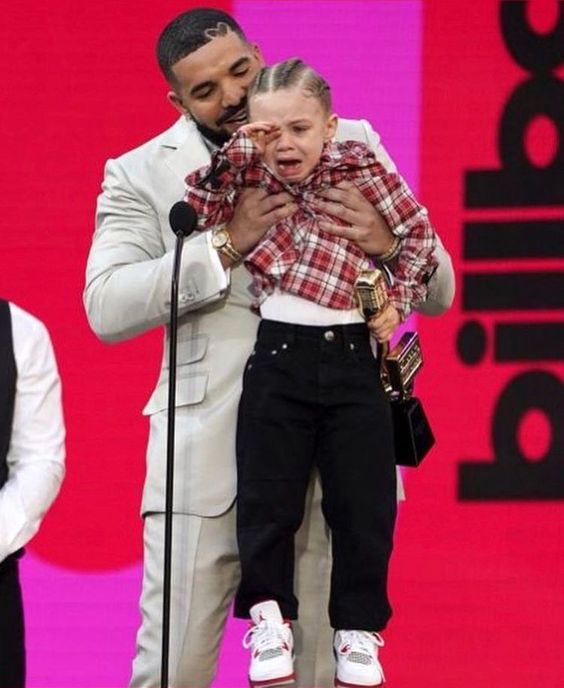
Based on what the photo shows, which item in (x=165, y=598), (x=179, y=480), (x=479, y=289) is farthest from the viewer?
(x=479, y=289)

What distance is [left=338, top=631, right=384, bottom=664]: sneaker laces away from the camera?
279 centimetres

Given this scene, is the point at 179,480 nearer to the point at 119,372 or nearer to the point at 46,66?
the point at 119,372

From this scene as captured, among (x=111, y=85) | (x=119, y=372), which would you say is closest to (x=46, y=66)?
(x=111, y=85)

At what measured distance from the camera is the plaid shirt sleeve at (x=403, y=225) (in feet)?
9.36

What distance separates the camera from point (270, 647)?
9.10ft

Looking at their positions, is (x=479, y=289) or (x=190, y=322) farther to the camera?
(x=479, y=289)

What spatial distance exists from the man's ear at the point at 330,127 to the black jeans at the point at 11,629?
2.67ft

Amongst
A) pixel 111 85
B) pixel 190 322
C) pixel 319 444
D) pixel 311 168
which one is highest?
pixel 111 85

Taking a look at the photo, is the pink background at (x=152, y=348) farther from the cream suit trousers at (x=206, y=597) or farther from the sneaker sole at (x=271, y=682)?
the sneaker sole at (x=271, y=682)

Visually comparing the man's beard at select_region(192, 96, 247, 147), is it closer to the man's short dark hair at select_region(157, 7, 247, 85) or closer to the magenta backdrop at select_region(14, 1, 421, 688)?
the man's short dark hair at select_region(157, 7, 247, 85)

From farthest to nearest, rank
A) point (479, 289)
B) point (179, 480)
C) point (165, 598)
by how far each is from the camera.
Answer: point (479, 289)
point (179, 480)
point (165, 598)

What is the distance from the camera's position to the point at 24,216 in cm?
402

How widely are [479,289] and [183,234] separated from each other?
1.25m

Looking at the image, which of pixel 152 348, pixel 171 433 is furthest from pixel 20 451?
pixel 152 348
